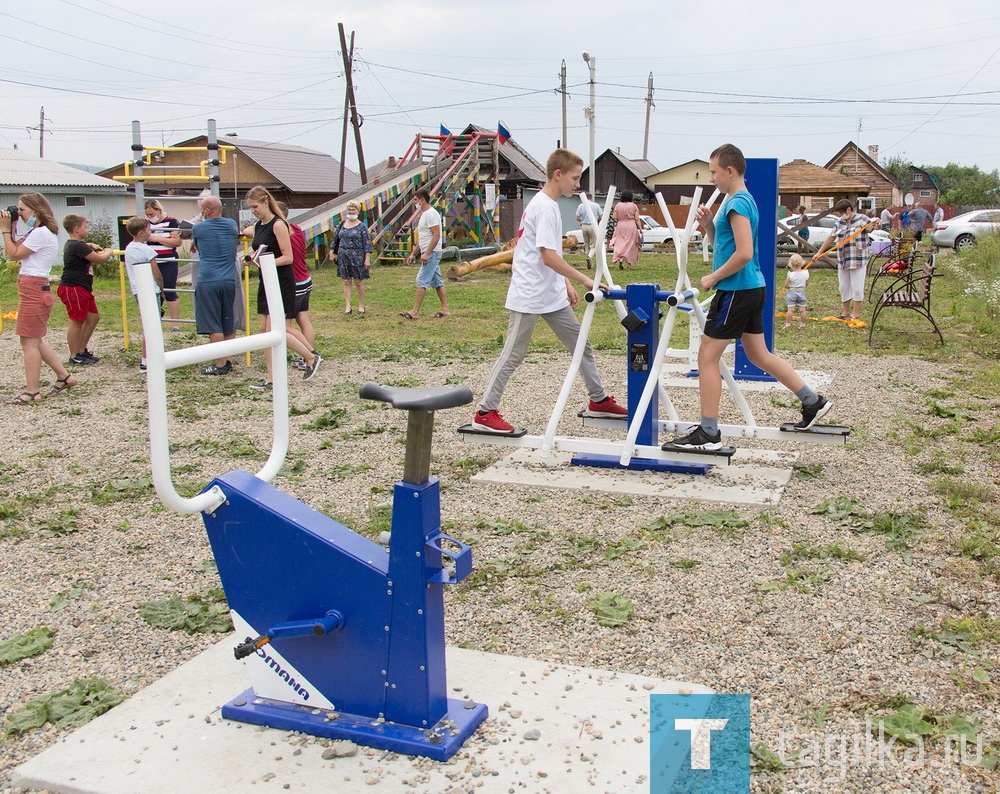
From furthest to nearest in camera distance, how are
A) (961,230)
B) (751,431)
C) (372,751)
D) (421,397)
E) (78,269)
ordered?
(961,230) < (78,269) < (751,431) < (372,751) < (421,397)

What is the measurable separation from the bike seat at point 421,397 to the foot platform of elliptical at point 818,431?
11.3ft

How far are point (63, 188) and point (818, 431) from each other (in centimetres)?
3299

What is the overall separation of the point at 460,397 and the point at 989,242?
66.1 ft

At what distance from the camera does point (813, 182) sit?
124 feet

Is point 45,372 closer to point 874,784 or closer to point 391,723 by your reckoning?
point 391,723

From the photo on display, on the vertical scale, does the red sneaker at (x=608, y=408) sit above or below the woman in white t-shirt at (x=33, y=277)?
below

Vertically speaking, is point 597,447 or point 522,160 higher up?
point 522,160

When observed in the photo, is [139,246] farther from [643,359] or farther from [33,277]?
[643,359]

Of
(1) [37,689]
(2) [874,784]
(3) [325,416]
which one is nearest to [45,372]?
(3) [325,416]

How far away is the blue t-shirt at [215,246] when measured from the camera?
9211 mm

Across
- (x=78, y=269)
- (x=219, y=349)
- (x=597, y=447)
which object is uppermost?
(x=78, y=269)

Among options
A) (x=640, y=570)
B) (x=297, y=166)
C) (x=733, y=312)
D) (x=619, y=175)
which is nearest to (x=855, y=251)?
(x=733, y=312)

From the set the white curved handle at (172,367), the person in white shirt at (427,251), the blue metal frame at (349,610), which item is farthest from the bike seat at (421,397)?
the person in white shirt at (427,251)

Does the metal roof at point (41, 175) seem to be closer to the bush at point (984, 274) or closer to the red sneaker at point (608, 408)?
the bush at point (984, 274)
